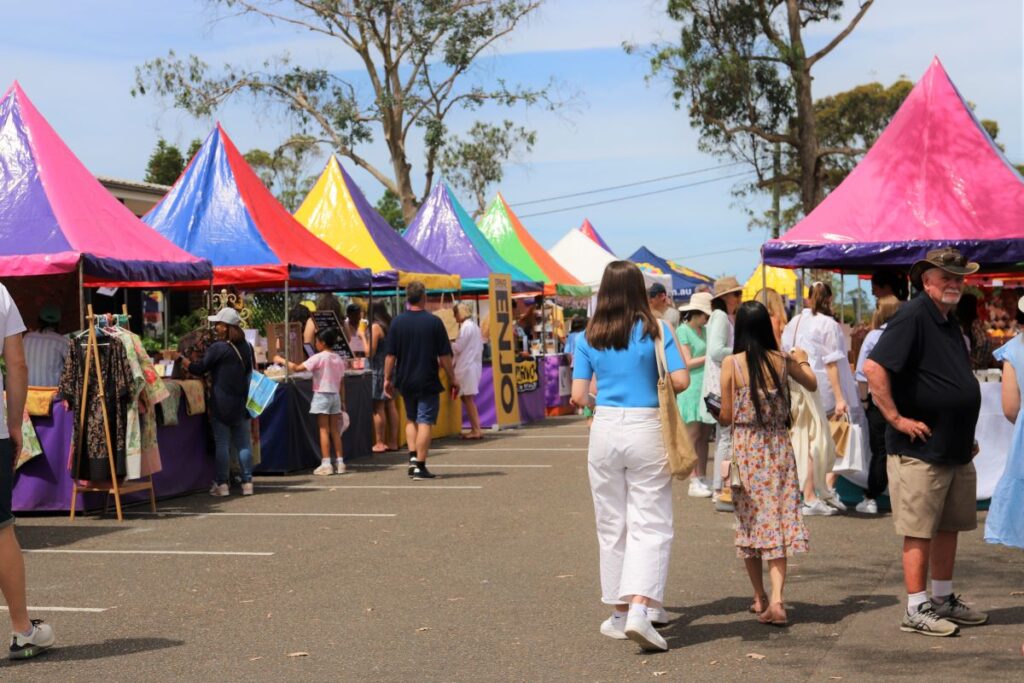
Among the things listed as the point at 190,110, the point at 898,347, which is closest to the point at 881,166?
the point at 898,347

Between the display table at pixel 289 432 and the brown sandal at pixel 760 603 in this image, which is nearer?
the brown sandal at pixel 760 603

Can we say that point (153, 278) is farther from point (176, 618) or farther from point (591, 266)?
point (591, 266)

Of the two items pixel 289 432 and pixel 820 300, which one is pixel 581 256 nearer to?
pixel 289 432

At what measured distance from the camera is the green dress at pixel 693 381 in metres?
12.1

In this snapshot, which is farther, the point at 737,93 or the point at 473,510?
the point at 737,93

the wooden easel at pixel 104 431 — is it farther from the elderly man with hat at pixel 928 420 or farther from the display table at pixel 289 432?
the elderly man with hat at pixel 928 420

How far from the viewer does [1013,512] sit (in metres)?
6.54

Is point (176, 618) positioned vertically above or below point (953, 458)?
below

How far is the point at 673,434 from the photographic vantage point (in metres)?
6.44

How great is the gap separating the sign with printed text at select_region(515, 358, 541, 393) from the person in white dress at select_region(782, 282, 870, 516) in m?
10.4

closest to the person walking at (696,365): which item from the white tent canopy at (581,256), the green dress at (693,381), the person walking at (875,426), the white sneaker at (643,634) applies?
the green dress at (693,381)

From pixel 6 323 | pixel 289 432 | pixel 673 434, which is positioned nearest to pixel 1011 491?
pixel 673 434

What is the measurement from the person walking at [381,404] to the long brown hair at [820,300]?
7.01 metres

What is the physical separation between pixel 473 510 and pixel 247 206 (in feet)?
23.4
